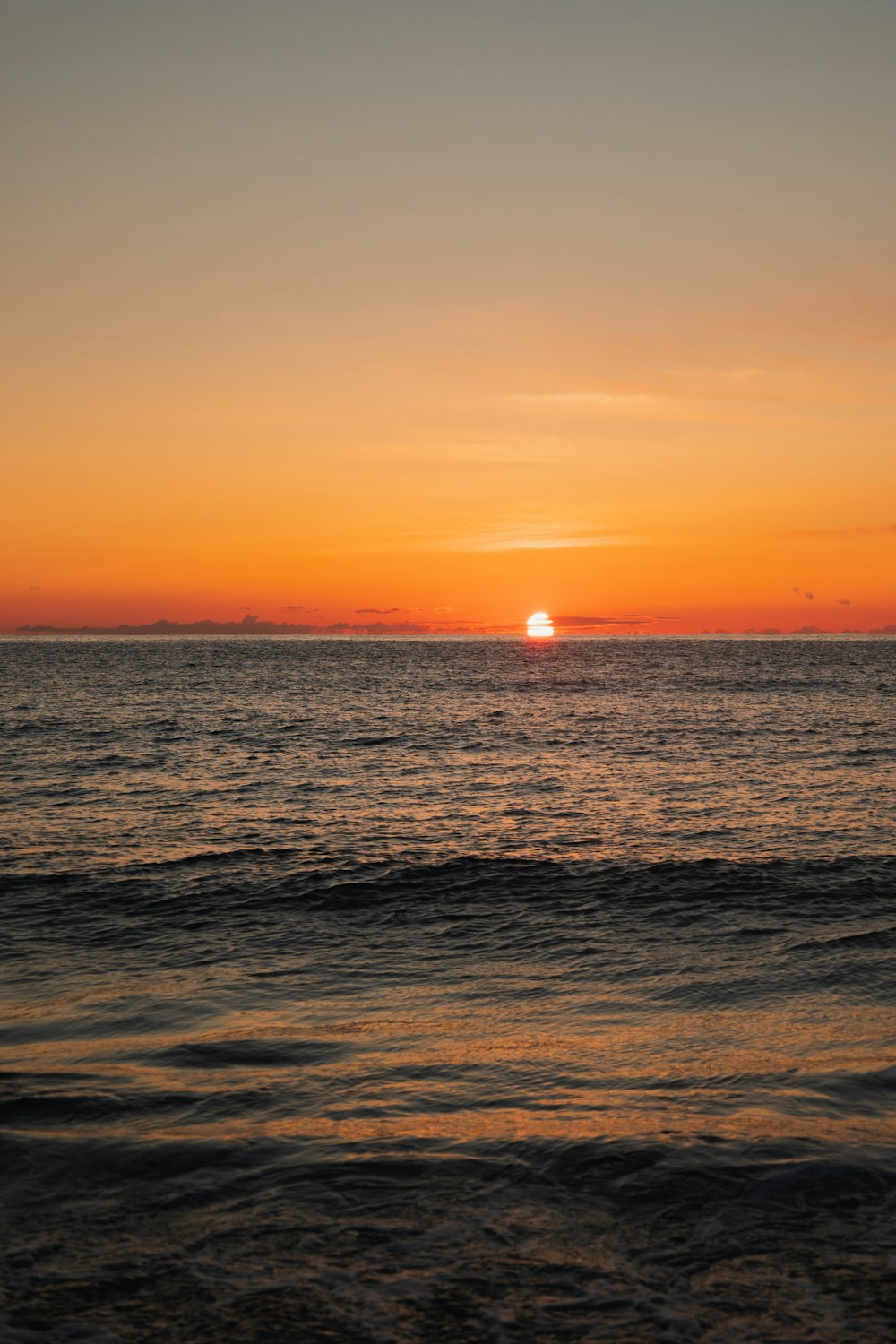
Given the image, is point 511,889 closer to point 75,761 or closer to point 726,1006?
point 726,1006

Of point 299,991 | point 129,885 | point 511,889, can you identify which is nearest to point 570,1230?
point 299,991

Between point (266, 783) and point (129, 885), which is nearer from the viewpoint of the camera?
point (129, 885)

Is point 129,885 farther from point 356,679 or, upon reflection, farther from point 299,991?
point 356,679

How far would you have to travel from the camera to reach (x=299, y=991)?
13633 mm

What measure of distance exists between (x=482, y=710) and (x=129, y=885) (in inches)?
2124

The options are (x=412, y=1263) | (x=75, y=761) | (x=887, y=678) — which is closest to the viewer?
(x=412, y=1263)

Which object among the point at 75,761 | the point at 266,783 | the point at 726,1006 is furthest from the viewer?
the point at 75,761

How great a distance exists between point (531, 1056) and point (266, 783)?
2513cm

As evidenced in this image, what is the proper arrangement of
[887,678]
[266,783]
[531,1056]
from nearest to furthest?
1. [531,1056]
2. [266,783]
3. [887,678]

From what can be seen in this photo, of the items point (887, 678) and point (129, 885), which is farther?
point (887, 678)

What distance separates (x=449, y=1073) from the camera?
10484 millimetres

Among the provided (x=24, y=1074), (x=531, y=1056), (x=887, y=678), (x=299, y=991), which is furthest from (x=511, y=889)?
(x=887, y=678)

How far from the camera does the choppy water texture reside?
22.0ft

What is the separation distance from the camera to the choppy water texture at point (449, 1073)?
6.70 m
